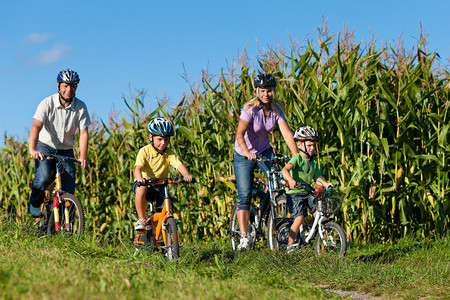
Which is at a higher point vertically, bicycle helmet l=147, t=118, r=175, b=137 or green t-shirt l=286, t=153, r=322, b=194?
bicycle helmet l=147, t=118, r=175, b=137

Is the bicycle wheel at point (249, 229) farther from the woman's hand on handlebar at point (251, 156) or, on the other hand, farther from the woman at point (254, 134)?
the woman's hand on handlebar at point (251, 156)

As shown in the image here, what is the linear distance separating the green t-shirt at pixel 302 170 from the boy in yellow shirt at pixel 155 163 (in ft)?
4.22

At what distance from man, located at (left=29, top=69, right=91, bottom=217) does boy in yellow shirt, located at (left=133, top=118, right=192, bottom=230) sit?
0.85m

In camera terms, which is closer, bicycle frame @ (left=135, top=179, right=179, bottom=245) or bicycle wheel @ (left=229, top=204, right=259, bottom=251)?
bicycle frame @ (left=135, top=179, right=179, bottom=245)

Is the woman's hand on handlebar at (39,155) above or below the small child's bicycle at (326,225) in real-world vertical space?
above

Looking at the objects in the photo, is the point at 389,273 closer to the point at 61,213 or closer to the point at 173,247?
the point at 173,247

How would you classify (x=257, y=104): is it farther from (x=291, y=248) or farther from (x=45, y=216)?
(x=45, y=216)

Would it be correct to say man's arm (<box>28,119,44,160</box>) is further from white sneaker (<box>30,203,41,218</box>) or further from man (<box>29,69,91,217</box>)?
white sneaker (<box>30,203,41,218</box>)

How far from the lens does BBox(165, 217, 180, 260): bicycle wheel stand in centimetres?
561

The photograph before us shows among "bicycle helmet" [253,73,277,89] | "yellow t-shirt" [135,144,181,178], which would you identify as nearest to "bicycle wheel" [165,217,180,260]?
"yellow t-shirt" [135,144,181,178]

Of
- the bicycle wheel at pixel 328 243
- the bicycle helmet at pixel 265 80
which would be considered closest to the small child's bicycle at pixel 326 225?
the bicycle wheel at pixel 328 243

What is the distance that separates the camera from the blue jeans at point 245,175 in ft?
21.7

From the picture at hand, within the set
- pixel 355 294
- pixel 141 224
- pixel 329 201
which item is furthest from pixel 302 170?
pixel 141 224

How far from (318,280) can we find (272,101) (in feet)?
A: 7.85
